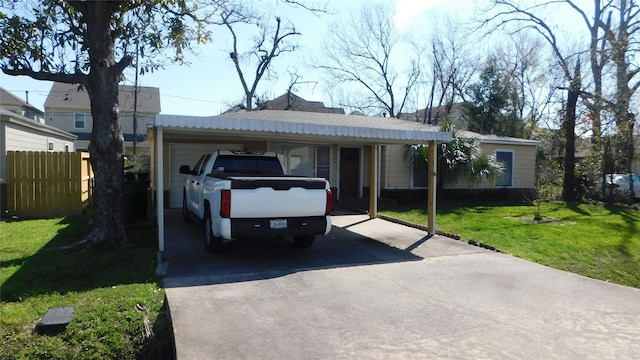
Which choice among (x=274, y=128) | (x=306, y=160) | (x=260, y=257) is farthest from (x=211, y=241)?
(x=306, y=160)

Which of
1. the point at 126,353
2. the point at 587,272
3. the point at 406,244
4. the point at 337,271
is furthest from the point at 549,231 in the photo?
the point at 126,353

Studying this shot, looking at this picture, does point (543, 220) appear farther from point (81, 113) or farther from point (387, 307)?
point (81, 113)

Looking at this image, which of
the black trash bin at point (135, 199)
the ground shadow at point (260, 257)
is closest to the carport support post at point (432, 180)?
the ground shadow at point (260, 257)

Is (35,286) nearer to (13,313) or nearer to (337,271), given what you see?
(13,313)

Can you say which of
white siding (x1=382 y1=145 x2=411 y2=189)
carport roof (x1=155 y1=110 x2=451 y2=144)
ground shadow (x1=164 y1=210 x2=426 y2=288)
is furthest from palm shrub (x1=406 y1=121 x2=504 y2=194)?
ground shadow (x1=164 y1=210 x2=426 y2=288)

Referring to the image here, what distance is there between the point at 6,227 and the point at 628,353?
11.7 m

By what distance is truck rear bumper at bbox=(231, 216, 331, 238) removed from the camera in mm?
6793

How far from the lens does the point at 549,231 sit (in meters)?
10.4

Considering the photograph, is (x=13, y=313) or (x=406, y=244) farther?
(x=406, y=244)

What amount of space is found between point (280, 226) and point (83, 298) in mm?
3001

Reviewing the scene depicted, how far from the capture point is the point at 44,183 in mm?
11641

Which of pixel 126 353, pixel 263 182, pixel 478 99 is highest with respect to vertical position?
pixel 478 99

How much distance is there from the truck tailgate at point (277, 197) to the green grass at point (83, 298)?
1.70 m

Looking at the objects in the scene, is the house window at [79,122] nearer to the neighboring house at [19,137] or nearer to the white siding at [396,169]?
the neighboring house at [19,137]
